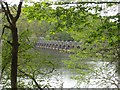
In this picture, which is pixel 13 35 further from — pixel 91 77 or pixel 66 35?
pixel 91 77

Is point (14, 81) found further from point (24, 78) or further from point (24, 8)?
point (24, 8)

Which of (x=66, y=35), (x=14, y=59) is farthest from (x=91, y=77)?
(x=14, y=59)

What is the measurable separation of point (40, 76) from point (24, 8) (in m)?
0.65

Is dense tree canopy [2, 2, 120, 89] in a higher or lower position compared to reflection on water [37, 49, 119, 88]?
higher

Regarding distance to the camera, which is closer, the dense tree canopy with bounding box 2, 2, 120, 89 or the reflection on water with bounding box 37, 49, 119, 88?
the dense tree canopy with bounding box 2, 2, 120, 89

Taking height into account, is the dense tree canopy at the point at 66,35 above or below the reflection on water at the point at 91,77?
above

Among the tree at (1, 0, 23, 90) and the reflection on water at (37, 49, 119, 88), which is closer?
the tree at (1, 0, 23, 90)

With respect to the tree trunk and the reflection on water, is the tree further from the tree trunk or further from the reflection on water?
the reflection on water

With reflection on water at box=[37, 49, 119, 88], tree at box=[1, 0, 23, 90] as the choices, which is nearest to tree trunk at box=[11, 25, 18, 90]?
tree at box=[1, 0, 23, 90]

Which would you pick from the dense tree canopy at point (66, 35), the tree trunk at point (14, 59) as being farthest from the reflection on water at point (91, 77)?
the tree trunk at point (14, 59)

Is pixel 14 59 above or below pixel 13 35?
below

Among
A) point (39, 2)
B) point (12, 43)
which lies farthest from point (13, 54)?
point (39, 2)

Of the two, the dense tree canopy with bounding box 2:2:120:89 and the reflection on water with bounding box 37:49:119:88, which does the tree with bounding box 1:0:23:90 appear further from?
the reflection on water with bounding box 37:49:119:88

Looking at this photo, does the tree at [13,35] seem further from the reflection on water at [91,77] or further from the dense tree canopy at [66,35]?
the reflection on water at [91,77]
